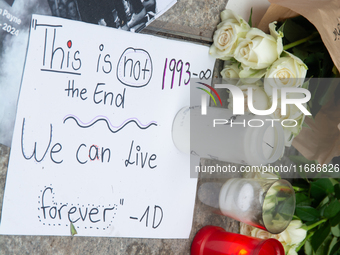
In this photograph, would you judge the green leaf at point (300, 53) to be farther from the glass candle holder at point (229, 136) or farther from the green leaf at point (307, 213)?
the green leaf at point (307, 213)

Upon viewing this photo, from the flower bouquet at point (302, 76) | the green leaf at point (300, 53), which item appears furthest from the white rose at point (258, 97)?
the green leaf at point (300, 53)

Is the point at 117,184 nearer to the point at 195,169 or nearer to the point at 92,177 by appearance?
the point at 92,177

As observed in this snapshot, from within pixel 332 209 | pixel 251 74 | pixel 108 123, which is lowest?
pixel 332 209

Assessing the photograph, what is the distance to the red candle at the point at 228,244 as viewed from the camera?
453mm

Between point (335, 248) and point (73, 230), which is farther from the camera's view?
point (335, 248)

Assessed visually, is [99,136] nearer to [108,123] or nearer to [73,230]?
[108,123]

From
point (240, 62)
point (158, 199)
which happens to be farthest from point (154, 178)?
point (240, 62)

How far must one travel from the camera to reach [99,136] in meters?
0.43

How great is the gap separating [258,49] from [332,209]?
0.33 m

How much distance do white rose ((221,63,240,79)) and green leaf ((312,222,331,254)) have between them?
337 millimetres

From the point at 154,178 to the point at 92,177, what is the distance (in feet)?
0.34

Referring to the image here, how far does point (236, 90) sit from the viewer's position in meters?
0.48

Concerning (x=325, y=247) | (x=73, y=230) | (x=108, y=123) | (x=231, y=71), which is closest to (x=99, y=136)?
(x=108, y=123)

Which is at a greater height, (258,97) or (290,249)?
(258,97)
